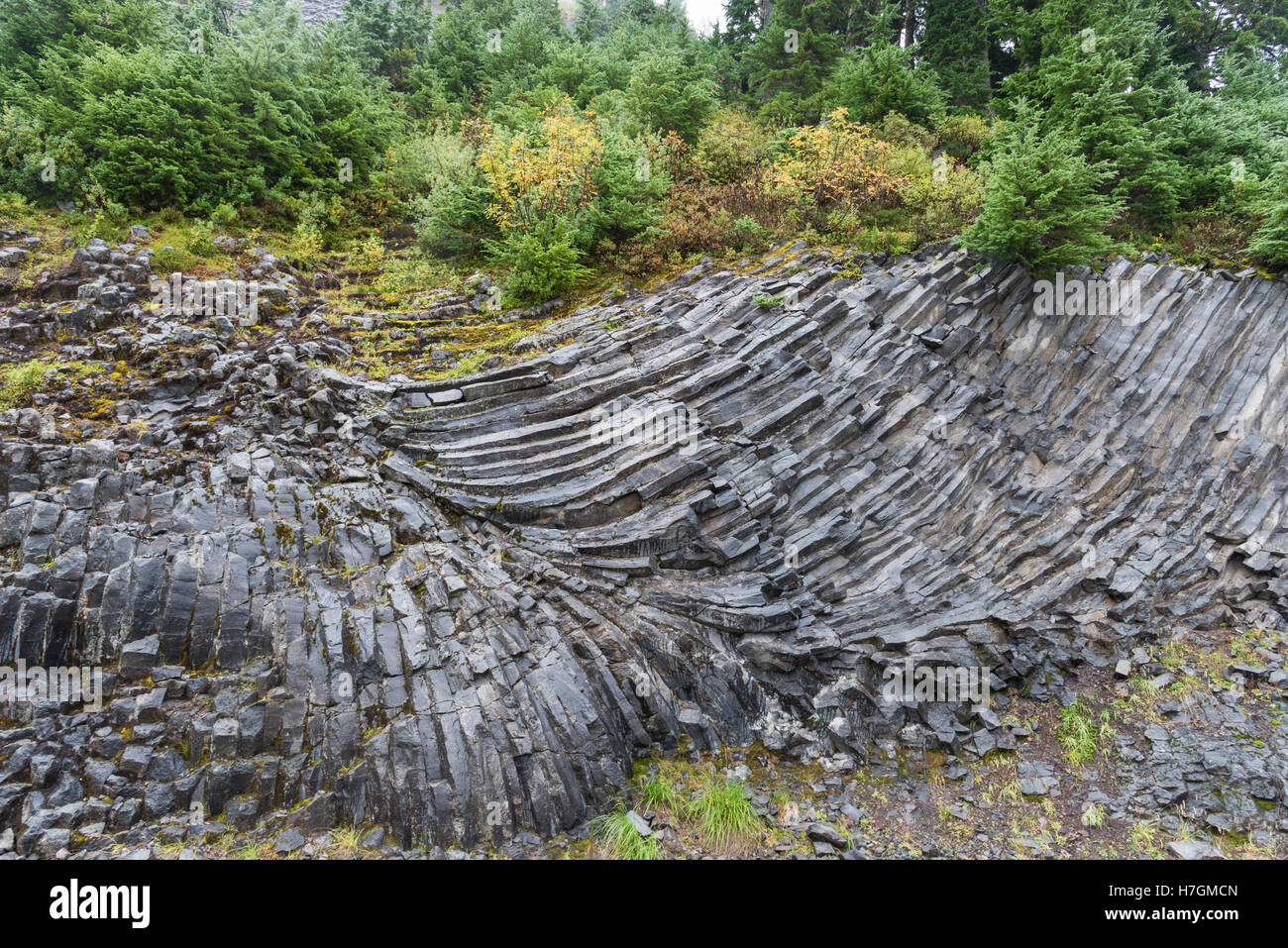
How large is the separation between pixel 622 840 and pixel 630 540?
4241 mm

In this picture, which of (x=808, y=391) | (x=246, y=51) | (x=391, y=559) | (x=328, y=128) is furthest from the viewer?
(x=328, y=128)

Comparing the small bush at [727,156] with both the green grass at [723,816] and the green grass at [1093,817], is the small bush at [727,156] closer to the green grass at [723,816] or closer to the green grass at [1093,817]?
the green grass at [723,816]

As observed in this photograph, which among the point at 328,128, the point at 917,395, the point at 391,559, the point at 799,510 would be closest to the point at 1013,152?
the point at 917,395

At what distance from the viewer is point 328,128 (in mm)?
18766

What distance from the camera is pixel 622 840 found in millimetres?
8156

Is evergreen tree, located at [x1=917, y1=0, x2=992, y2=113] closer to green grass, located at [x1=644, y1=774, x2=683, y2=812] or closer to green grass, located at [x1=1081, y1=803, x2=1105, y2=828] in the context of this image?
green grass, located at [x1=1081, y1=803, x2=1105, y2=828]

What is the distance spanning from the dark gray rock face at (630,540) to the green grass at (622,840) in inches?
15.4

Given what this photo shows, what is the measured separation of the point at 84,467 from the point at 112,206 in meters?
8.89

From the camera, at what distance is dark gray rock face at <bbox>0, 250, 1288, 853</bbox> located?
7852 mm

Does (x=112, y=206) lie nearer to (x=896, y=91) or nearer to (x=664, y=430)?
(x=664, y=430)

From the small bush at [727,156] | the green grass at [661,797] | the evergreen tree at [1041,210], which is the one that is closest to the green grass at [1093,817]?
the green grass at [661,797]

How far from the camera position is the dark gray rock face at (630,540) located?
7.85 meters

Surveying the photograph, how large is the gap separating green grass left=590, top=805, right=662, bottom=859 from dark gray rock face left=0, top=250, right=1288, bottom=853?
0.39m

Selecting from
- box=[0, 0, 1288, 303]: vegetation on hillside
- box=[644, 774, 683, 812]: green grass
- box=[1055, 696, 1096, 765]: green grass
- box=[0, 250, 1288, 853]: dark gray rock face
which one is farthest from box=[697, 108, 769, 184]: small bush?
box=[644, 774, 683, 812]: green grass
